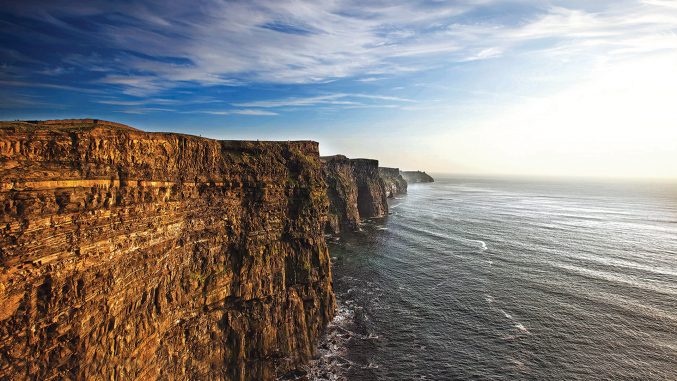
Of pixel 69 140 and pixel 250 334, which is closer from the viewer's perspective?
pixel 69 140

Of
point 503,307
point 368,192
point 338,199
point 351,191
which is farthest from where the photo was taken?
point 368,192

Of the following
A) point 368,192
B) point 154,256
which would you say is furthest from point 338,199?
point 154,256

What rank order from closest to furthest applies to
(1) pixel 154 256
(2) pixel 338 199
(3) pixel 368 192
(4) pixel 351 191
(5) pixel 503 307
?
1. (1) pixel 154 256
2. (5) pixel 503 307
3. (2) pixel 338 199
4. (4) pixel 351 191
5. (3) pixel 368 192

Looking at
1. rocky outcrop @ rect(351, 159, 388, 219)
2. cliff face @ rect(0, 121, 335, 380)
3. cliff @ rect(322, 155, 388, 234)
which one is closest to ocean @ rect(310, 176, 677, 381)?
cliff face @ rect(0, 121, 335, 380)

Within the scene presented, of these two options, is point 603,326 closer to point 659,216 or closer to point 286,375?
point 286,375

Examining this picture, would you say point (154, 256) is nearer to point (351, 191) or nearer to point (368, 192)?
point (351, 191)

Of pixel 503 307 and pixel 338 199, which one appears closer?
pixel 503 307

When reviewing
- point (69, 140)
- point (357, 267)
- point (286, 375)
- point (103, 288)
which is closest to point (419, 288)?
point (357, 267)

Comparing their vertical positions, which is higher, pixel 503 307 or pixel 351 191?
pixel 351 191
